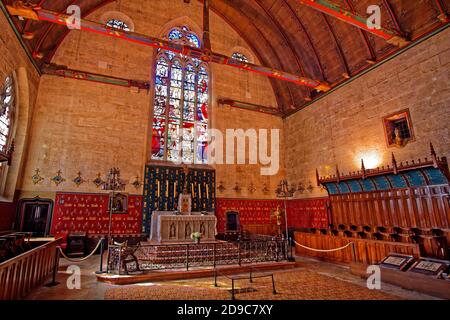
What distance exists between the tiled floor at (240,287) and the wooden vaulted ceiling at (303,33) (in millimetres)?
8539

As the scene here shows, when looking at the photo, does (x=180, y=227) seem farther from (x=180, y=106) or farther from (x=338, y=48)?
(x=338, y=48)

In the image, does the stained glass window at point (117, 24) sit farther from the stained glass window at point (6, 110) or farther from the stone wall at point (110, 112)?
the stained glass window at point (6, 110)

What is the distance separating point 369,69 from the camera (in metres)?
10.6

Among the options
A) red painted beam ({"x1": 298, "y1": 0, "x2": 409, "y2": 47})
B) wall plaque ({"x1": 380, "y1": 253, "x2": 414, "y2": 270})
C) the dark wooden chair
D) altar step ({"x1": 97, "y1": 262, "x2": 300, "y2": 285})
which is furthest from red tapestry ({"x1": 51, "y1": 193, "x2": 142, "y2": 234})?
red painted beam ({"x1": 298, "y1": 0, "x2": 409, "y2": 47})

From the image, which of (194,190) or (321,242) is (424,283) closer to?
(321,242)

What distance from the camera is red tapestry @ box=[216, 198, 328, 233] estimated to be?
12.4m

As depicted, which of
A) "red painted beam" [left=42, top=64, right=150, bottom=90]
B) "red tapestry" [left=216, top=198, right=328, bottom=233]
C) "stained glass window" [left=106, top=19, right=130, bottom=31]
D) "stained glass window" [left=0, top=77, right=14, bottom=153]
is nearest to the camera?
"stained glass window" [left=0, top=77, right=14, bottom=153]

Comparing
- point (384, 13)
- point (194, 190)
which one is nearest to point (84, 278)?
point (194, 190)

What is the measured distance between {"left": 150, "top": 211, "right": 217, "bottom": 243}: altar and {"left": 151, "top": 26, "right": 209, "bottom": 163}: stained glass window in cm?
396

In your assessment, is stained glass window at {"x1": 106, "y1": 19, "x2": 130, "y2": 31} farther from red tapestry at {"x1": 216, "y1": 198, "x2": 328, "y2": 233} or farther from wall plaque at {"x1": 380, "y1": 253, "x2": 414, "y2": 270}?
wall plaque at {"x1": 380, "y1": 253, "x2": 414, "y2": 270}

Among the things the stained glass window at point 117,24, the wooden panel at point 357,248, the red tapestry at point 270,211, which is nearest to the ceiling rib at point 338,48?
the red tapestry at point 270,211

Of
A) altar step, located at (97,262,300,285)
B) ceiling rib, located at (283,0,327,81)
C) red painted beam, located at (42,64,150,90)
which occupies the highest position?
ceiling rib, located at (283,0,327,81)

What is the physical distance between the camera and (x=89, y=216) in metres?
10.6
